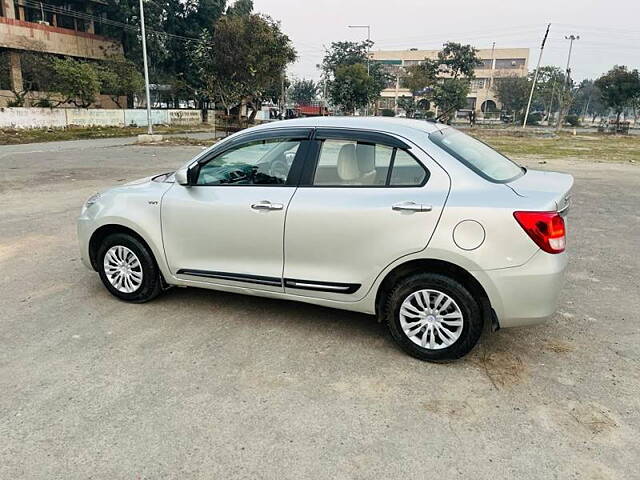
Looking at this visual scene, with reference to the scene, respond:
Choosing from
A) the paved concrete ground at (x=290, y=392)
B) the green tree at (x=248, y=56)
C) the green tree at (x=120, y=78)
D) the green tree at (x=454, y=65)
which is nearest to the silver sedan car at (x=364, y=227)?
the paved concrete ground at (x=290, y=392)

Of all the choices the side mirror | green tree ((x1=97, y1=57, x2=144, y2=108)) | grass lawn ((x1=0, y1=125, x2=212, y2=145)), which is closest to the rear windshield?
the side mirror

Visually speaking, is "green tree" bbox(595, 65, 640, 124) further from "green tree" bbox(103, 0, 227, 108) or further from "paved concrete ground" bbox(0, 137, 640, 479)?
"paved concrete ground" bbox(0, 137, 640, 479)

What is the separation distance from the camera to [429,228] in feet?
11.0

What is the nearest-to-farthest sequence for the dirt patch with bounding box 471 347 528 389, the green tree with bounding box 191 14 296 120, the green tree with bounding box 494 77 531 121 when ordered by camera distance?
the dirt patch with bounding box 471 347 528 389, the green tree with bounding box 191 14 296 120, the green tree with bounding box 494 77 531 121

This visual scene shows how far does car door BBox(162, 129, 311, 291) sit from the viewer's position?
3.86 metres

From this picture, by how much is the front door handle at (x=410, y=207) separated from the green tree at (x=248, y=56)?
31473mm

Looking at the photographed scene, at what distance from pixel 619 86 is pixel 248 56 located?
1466 inches

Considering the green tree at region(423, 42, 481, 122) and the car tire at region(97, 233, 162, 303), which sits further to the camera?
the green tree at region(423, 42, 481, 122)

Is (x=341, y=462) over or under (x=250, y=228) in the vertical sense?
under

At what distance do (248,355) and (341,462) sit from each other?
129 cm

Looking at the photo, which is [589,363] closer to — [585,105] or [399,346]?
[399,346]

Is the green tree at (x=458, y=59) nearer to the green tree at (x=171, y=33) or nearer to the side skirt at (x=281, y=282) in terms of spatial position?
the green tree at (x=171, y=33)

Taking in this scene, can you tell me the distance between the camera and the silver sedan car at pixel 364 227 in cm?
327

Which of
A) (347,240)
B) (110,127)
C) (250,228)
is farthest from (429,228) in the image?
(110,127)
